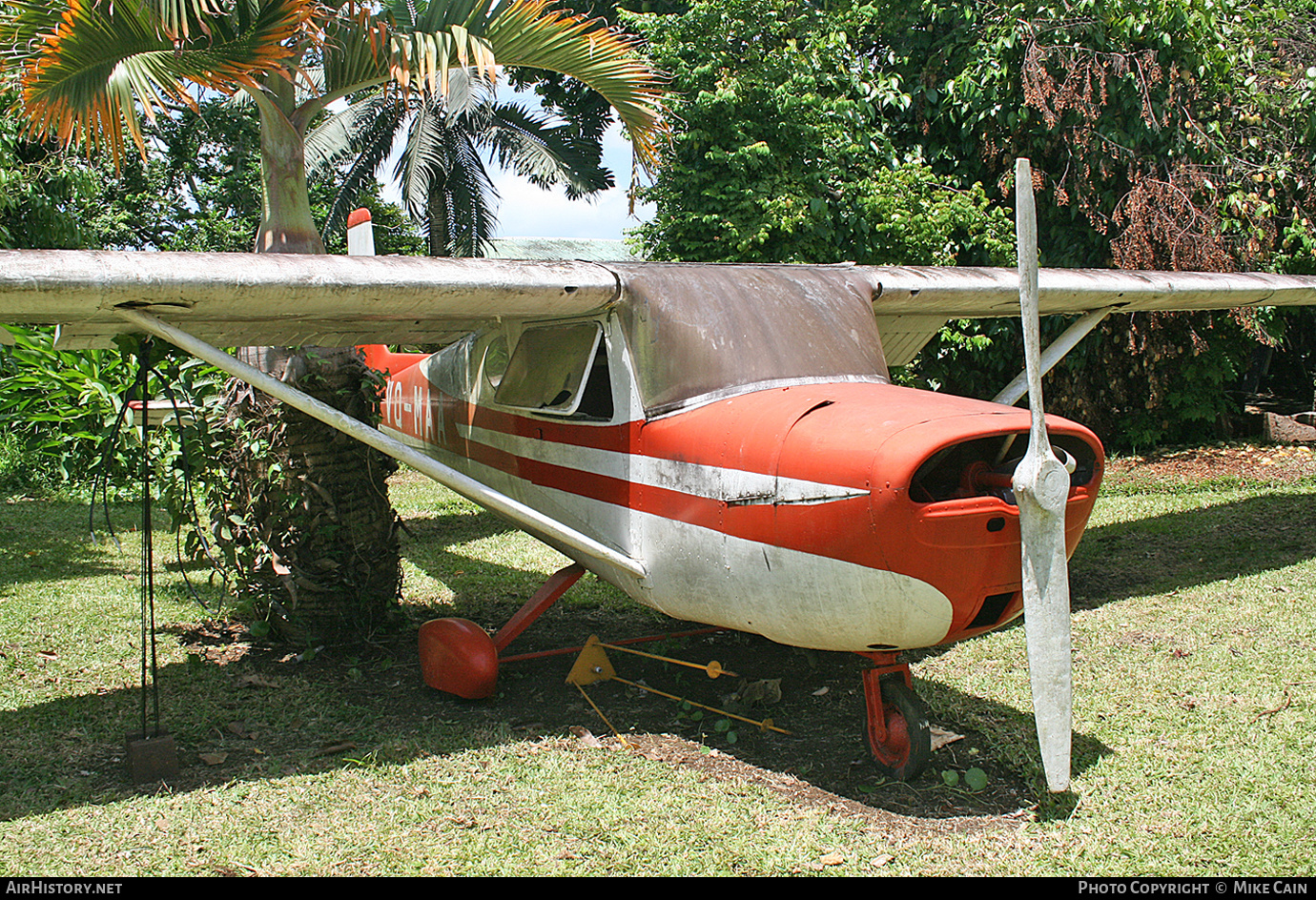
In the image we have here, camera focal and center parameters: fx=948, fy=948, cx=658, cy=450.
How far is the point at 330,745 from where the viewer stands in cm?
455

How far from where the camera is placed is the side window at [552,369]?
4.96 m

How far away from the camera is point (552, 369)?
527 cm

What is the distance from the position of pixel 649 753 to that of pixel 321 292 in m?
2.59

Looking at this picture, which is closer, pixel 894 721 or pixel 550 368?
pixel 894 721

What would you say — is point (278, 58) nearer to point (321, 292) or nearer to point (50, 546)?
point (321, 292)

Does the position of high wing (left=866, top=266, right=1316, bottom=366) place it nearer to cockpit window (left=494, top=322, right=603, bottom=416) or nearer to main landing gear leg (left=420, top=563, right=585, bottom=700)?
cockpit window (left=494, top=322, right=603, bottom=416)

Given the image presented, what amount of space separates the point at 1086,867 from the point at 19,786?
429cm

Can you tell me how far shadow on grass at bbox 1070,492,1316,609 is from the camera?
279 inches

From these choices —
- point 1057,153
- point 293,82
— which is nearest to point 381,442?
point 293,82

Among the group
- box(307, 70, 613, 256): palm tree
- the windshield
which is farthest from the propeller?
box(307, 70, 613, 256): palm tree

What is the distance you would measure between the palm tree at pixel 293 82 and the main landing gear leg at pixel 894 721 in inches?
133

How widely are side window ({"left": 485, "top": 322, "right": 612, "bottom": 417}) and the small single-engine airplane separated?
0.02m

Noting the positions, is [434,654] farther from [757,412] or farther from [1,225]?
[1,225]

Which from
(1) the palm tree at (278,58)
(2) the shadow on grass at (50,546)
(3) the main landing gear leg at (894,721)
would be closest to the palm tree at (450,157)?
(2) the shadow on grass at (50,546)
